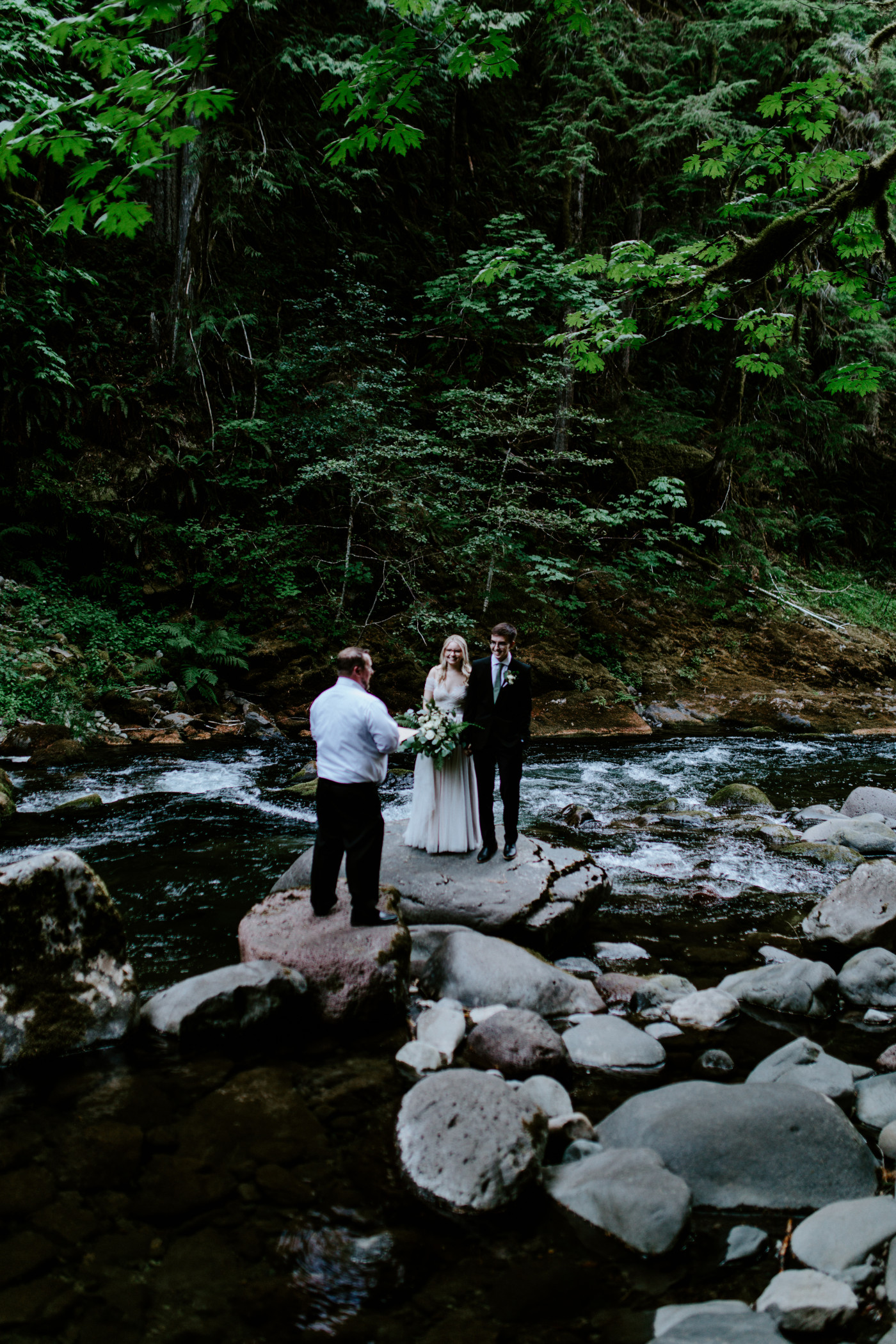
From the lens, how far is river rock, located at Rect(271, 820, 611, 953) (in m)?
5.57

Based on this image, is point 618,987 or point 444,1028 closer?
point 444,1028

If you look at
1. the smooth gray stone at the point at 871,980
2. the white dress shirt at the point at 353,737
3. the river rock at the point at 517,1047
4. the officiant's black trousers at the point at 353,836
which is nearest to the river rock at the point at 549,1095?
the river rock at the point at 517,1047

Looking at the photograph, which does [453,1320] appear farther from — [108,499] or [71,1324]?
[108,499]

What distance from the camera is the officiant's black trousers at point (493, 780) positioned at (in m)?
6.12

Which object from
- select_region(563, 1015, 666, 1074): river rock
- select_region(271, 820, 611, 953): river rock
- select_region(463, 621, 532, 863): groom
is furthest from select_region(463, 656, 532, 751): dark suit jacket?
select_region(563, 1015, 666, 1074): river rock

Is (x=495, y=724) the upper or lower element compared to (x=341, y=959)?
upper

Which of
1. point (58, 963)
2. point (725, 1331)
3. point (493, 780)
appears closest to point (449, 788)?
point (493, 780)

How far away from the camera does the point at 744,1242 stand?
116 inches

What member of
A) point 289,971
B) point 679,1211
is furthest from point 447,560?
point 679,1211

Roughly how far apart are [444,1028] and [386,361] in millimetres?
15566

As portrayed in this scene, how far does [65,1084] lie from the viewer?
373 centimetres

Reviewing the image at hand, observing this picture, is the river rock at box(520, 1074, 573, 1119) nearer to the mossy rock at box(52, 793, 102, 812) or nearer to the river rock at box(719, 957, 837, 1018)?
the river rock at box(719, 957, 837, 1018)

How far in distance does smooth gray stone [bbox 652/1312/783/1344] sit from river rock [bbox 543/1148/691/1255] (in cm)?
40

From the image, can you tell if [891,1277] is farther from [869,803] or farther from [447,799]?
[869,803]
